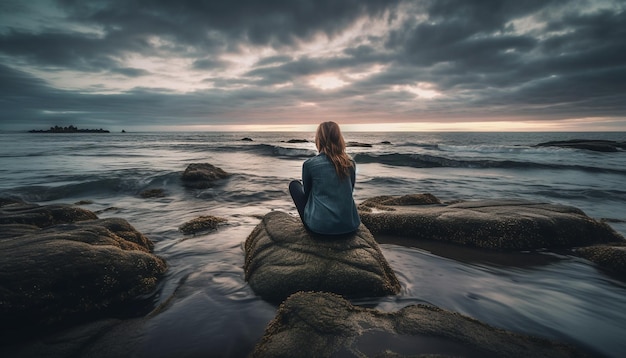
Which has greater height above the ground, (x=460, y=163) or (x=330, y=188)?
(x=330, y=188)

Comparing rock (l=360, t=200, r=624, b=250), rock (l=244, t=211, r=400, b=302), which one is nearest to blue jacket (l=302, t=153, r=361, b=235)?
rock (l=244, t=211, r=400, b=302)

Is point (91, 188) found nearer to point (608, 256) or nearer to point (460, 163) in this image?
point (608, 256)

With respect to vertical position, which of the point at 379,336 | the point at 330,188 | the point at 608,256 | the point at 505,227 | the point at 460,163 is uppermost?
the point at 330,188

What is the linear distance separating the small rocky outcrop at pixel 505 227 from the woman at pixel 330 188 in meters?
2.31

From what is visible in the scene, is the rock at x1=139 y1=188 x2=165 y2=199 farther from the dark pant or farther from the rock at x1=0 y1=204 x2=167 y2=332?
the dark pant

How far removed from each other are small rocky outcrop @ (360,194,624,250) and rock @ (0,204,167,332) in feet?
15.3

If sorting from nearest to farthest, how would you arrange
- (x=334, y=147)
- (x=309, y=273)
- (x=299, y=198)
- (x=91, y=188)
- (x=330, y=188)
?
(x=309, y=273)
(x=330, y=188)
(x=334, y=147)
(x=299, y=198)
(x=91, y=188)

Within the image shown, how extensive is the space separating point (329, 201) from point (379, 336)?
2121 millimetres

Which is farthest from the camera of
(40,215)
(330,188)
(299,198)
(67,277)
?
(40,215)

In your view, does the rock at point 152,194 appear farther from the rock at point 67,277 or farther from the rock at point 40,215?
the rock at point 67,277

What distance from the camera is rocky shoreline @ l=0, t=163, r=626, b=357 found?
2395 mm

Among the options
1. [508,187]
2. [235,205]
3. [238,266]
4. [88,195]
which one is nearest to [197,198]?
[235,205]

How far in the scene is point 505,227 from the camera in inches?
219

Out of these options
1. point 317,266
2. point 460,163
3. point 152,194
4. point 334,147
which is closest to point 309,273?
point 317,266
